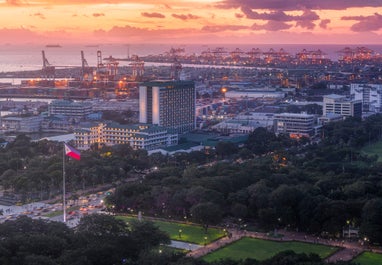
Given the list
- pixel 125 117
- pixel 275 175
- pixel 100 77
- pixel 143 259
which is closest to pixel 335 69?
pixel 100 77

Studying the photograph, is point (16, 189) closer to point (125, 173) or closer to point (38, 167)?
point (38, 167)

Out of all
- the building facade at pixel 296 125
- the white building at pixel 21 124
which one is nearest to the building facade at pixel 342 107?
the building facade at pixel 296 125

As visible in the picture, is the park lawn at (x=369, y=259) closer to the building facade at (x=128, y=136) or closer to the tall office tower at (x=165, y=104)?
the building facade at (x=128, y=136)

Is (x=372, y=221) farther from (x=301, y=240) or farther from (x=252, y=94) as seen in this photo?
(x=252, y=94)

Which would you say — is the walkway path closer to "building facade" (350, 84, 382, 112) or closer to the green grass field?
the green grass field

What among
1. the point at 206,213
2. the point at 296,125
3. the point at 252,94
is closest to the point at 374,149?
the point at 296,125

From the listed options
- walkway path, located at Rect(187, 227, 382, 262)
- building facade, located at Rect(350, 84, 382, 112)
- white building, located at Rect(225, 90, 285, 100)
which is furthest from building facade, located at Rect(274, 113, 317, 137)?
walkway path, located at Rect(187, 227, 382, 262)
